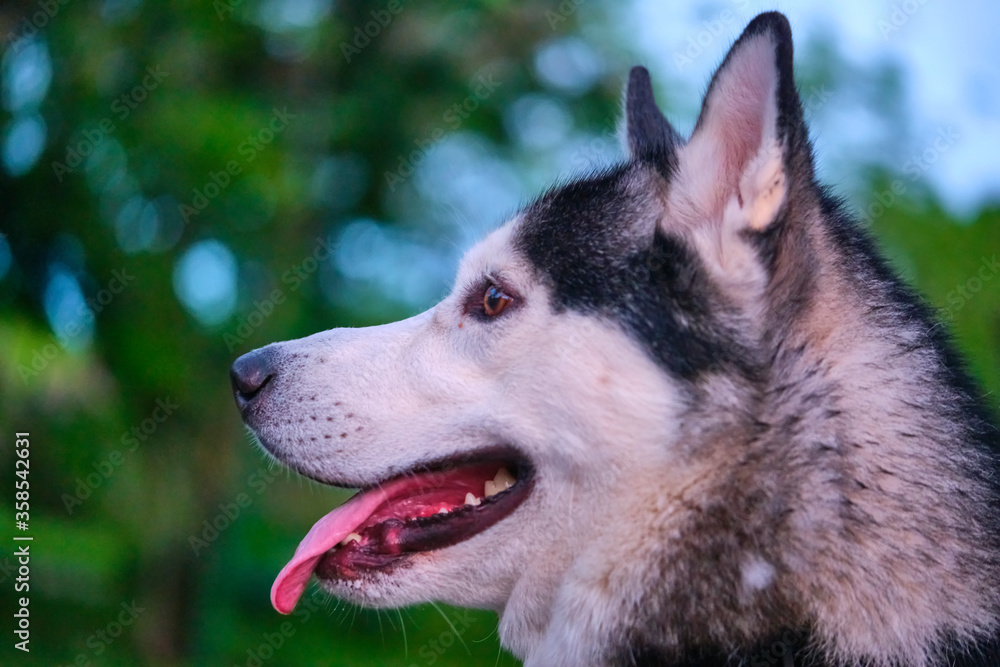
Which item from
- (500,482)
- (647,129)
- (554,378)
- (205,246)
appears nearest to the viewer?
(554,378)

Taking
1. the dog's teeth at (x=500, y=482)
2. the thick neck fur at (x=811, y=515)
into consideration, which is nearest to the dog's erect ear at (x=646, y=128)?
the thick neck fur at (x=811, y=515)

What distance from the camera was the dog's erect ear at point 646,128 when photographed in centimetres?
284

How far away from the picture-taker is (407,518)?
2711 millimetres

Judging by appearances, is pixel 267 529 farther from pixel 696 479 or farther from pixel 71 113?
pixel 696 479

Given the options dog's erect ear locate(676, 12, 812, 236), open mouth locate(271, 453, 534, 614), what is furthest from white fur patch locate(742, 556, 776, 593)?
dog's erect ear locate(676, 12, 812, 236)

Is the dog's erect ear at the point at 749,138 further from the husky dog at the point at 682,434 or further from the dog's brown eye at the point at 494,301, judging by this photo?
the dog's brown eye at the point at 494,301

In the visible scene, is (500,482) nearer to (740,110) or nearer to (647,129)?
(740,110)

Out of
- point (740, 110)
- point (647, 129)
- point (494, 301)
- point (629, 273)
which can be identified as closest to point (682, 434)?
point (629, 273)

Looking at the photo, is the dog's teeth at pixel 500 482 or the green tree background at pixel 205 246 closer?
the dog's teeth at pixel 500 482

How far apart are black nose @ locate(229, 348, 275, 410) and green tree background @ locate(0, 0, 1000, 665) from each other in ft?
9.68

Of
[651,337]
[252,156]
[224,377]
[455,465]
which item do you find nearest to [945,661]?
[651,337]

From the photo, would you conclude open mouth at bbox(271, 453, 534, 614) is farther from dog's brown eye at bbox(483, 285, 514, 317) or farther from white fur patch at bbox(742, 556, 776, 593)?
white fur patch at bbox(742, 556, 776, 593)

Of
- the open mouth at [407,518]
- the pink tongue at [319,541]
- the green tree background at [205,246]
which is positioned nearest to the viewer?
the open mouth at [407,518]

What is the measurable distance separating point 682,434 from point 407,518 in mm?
914
